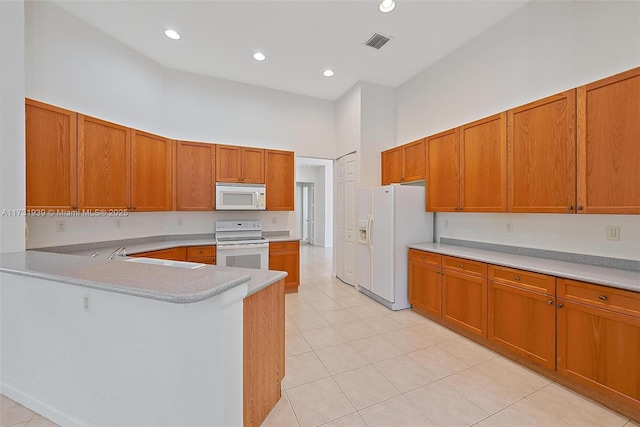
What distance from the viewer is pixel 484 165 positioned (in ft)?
8.77

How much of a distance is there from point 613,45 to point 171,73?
5.05 meters

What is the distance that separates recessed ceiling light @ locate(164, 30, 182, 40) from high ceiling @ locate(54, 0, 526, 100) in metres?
0.07

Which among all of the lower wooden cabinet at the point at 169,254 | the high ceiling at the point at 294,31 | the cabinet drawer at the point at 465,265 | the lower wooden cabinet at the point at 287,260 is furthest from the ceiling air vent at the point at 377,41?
the lower wooden cabinet at the point at 169,254

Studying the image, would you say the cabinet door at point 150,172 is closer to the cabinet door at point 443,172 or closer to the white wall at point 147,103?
the white wall at point 147,103

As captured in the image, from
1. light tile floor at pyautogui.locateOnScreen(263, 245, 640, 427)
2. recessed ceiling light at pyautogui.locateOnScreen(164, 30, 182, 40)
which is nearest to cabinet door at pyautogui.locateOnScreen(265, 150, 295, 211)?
recessed ceiling light at pyautogui.locateOnScreen(164, 30, 182, 40)

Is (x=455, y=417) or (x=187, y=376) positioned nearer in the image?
(x=187, y=376)

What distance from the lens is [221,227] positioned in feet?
13.4

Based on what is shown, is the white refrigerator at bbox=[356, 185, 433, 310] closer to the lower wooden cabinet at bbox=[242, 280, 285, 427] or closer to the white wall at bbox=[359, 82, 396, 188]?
the white wall at bbox=[359, 82, 396, 188]

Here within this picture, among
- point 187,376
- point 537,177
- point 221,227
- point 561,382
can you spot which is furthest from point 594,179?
point 221,227

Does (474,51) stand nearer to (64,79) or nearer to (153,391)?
(153,391)

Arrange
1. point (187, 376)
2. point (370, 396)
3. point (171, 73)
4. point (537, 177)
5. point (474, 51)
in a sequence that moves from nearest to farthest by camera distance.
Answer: point (187, 376) → point (370, 396) → point (537, 177) → point (474, 51) → point (171, 73)

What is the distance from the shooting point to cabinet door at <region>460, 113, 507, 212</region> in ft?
8.23

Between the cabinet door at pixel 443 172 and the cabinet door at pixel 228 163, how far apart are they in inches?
110

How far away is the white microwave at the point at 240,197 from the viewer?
3857 millimetres
